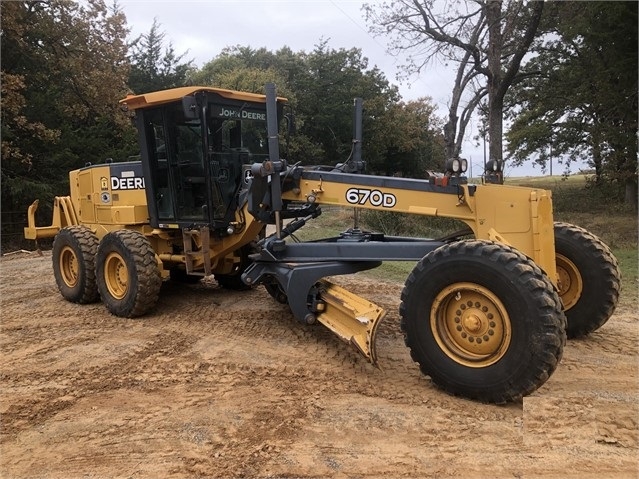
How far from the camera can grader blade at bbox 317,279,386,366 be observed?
4.53 metres

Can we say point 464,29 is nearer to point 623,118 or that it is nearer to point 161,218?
point 623,118

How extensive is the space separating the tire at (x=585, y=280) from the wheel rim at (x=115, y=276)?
16.6ft

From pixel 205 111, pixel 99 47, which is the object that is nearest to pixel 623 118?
pixel 205 111

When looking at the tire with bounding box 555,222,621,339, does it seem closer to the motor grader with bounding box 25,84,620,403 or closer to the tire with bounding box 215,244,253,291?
the motor grader with bounding box 25,84,620,403

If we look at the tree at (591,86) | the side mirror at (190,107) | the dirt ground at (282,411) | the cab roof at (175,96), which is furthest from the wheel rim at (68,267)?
the tree at (591,86)

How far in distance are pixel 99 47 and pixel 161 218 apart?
15616mm

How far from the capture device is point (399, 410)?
388 centimetres

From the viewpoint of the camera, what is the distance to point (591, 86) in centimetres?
1991

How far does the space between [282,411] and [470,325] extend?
1.49 meters

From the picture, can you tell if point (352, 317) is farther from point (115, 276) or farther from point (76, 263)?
point (76, 263)

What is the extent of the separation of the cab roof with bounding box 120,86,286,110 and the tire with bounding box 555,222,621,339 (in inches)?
152

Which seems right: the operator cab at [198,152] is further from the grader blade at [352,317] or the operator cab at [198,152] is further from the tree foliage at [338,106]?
the tree foliage at [338,106]

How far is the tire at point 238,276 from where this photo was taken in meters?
7.60

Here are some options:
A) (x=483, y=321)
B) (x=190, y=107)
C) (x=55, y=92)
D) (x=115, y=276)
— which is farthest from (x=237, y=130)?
(x=55, y=92)
